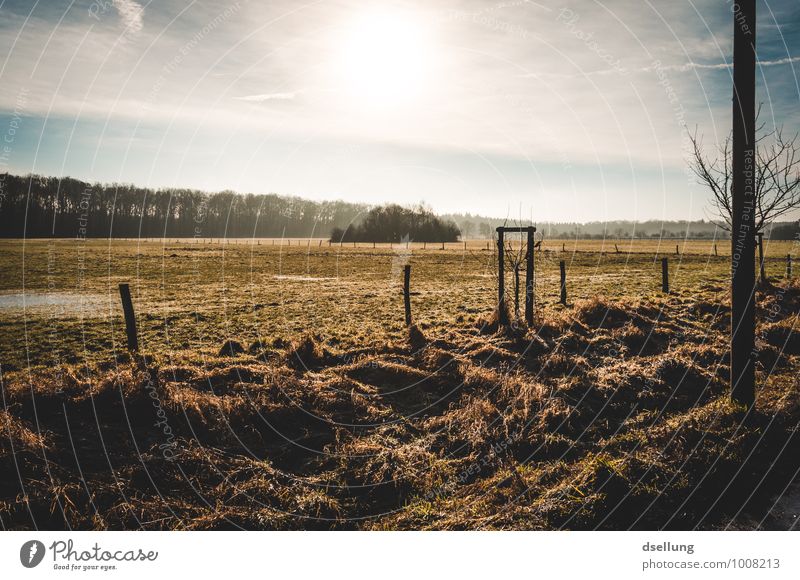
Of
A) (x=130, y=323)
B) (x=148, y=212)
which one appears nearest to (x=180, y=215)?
(x=148, y=212)

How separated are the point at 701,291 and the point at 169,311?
89.4 ft

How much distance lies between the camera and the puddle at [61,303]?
76.3 feet

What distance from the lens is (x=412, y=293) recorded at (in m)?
28.8

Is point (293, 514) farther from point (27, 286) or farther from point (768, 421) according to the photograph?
point (27, 286)

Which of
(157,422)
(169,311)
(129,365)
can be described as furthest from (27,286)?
(157,422)

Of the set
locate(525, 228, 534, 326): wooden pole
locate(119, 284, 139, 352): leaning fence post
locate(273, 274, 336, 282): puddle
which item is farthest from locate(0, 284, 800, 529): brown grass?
locate(273, 274, 336, 282): puddle

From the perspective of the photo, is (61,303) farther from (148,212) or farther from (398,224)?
(148,212)

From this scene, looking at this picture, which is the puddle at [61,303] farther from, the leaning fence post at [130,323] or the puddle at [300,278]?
the puddle at [300,278]

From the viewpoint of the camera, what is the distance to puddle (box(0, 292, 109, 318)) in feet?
76.3

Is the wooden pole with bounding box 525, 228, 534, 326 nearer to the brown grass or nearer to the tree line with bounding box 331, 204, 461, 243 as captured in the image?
the brown grass

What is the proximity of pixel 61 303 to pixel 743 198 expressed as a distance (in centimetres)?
3102

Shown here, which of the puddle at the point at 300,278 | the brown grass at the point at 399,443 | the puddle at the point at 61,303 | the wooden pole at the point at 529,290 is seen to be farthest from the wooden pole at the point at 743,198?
the puddle at the point at 300,278

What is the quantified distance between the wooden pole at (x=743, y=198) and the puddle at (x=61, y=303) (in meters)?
24.5

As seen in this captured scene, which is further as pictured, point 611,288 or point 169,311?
point 611,288
